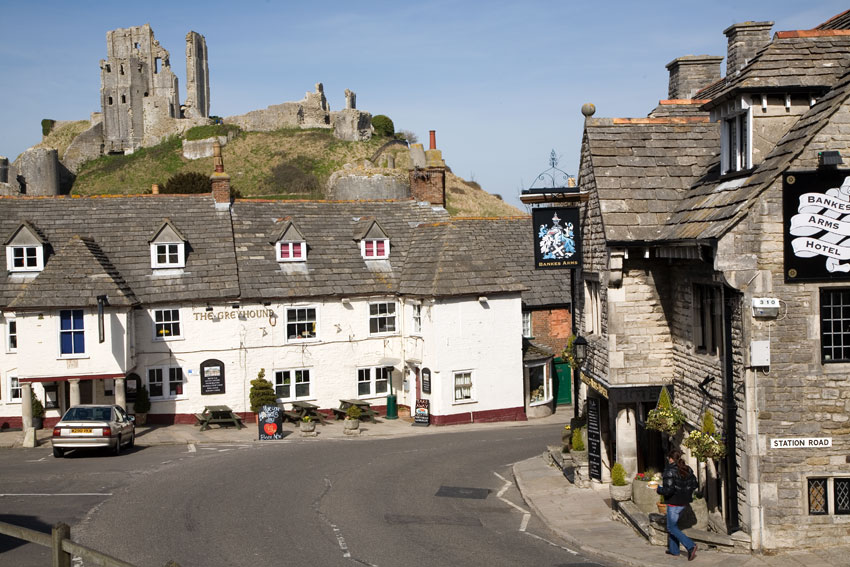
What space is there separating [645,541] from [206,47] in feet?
349

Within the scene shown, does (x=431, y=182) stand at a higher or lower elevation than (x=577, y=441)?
higher

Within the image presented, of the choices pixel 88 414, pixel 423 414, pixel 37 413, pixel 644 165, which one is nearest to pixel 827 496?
pixel 644 165

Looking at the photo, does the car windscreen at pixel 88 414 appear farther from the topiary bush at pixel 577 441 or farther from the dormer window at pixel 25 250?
the topiary bush at pixel 577 441

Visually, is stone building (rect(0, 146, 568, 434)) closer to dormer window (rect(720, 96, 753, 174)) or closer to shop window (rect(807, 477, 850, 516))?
dormer window (rect(720, 96, 753, 174))

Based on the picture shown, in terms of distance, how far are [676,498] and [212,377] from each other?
2181 cm

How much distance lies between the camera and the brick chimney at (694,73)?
80.9ft

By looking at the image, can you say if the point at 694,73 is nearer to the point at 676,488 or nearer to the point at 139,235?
the point at 676,488

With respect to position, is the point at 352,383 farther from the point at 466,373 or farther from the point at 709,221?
the point at 709,221

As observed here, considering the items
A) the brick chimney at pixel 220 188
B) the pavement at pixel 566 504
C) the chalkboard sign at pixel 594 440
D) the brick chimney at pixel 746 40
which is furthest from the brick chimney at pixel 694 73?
the brick chimney at pixel 220 188

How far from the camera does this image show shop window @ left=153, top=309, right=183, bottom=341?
3158 cm

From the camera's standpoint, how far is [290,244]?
34.0 metres

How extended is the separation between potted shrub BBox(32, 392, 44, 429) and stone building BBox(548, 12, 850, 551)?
21.7 metres

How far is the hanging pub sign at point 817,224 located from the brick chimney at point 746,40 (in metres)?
7.11

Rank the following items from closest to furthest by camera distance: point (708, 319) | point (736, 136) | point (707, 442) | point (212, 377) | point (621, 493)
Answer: point (707, 442) → point (736, 136) → point (708, 319) → point (621, 493) → point (212, 377)
